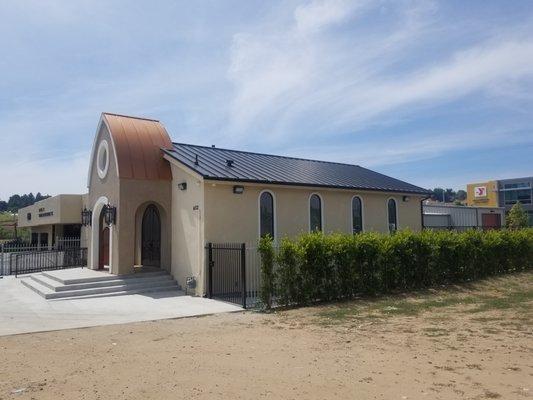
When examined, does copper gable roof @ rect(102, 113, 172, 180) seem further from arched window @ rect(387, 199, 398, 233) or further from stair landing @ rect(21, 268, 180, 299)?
arched window @ rect(387, 199, 398, 233)

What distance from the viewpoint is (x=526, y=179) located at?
7181 cm

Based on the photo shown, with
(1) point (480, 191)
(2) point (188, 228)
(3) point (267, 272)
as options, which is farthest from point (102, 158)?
(1) point (480, 191)

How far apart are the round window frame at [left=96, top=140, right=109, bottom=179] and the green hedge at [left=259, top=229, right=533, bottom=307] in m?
8.72

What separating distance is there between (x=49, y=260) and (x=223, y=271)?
474 inches

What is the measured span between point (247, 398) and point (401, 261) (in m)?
10.6

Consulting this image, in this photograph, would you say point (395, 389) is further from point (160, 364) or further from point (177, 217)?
point (177, 217)

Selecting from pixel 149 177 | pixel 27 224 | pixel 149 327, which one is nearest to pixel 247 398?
pixel 149 327

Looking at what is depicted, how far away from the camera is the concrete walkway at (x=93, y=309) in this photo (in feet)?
37.0

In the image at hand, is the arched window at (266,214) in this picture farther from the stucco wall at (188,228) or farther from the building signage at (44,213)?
the building signage at (44,213)

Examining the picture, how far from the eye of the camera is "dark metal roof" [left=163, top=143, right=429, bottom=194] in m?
16.7

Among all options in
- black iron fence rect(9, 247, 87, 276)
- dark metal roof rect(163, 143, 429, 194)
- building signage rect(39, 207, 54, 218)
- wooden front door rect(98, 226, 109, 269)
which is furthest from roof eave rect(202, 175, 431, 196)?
building signage rect(39, 207, 54, 218)

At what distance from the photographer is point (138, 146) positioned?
18.0m

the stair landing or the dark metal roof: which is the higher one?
the dark metal roof

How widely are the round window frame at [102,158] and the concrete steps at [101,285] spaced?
13.7ft
